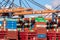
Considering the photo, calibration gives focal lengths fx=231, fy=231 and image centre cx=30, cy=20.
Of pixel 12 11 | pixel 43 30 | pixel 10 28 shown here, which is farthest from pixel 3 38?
pixel 12 11

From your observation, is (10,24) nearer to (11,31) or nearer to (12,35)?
(11,31)

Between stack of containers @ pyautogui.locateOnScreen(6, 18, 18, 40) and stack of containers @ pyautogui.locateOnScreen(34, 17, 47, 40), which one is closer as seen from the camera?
stack of containers @ pyautogui.locateOnScreen(34, 17, 47, 40)

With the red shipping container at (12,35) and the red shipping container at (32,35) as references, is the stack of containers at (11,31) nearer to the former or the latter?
the red shipping container at (12,35)

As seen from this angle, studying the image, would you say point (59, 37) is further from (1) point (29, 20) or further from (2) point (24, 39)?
(1) point (29, 20)

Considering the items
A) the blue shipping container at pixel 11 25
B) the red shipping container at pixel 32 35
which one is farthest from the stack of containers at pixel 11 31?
the red shipping container at pixel 32 35

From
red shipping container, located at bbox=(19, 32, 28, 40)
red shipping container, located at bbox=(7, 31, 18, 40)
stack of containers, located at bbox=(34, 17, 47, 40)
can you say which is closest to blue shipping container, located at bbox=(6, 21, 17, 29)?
red shipping container, located at bbox=(7, 31, 18, 40)

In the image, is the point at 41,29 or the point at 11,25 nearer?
the point at 41,29

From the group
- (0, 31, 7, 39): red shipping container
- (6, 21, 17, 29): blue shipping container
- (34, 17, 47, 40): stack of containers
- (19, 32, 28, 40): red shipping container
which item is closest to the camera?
(34, 17, 47, 40): stack of containers

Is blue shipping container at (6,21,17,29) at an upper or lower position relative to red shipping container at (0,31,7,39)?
upper

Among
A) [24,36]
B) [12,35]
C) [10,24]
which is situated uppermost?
[10,24]

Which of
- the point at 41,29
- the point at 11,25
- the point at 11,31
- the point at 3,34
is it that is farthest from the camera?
the point at 3,34

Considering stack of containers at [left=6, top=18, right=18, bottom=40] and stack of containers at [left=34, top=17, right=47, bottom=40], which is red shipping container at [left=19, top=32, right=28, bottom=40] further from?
stack of containers at [left=34, top=17, right=47, bottom=40]

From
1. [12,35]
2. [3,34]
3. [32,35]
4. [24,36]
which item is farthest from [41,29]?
[3,34]

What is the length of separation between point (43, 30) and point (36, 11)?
13839 mm
